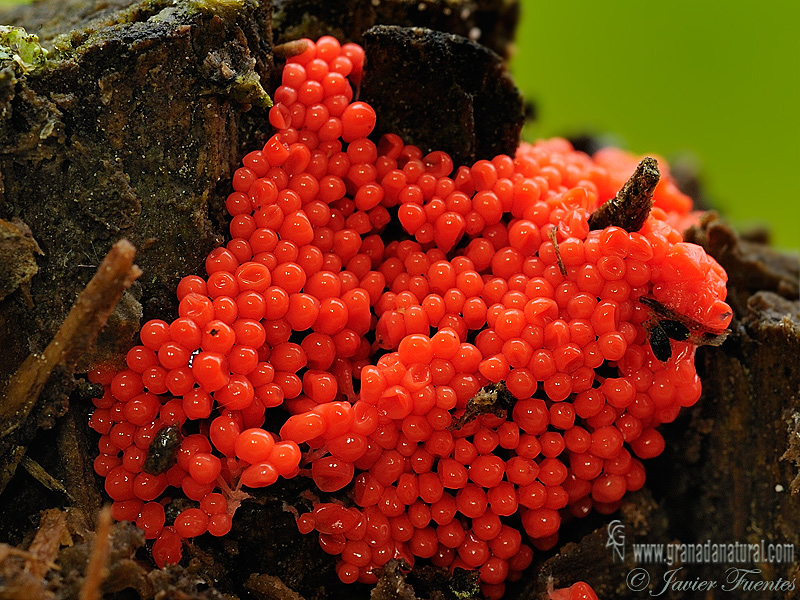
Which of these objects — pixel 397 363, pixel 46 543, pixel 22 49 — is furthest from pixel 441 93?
pixel 46 543

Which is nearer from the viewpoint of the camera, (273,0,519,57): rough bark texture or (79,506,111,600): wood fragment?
(79,506,111,600): wood fragment

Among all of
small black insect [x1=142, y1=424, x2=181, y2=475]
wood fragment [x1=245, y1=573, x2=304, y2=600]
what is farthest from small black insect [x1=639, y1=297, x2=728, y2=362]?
small black insect [x1=142, y1=424, x2=181, y2=475]

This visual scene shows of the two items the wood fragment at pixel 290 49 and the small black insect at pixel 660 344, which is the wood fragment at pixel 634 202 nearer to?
the small black insect at pixel 660 344

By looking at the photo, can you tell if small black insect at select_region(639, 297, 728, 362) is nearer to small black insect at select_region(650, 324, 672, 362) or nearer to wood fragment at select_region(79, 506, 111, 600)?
small black insect at select_region(650, 324, 672, 362)

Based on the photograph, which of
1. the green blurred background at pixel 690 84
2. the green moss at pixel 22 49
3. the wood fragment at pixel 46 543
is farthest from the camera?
the green blurred background at pixel 690 84

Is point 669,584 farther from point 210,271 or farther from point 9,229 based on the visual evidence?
point 9,229

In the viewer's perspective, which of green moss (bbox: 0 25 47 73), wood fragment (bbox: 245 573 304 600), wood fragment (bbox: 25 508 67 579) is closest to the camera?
wood fragment (bbox: 25 508 67 579)

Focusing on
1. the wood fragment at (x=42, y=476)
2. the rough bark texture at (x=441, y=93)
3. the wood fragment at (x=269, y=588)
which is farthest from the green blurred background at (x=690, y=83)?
the wood fragment at (x=42, y=476)
